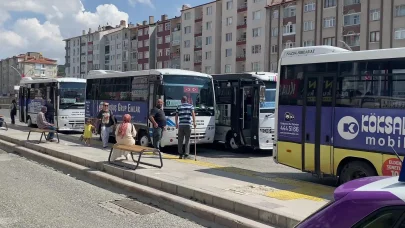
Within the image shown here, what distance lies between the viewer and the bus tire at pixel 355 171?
25.8ft

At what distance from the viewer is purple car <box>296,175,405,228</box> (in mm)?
2133

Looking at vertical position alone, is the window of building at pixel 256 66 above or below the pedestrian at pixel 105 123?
above

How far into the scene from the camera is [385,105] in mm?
7582

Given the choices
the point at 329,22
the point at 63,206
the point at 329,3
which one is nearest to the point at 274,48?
the point at 329,22

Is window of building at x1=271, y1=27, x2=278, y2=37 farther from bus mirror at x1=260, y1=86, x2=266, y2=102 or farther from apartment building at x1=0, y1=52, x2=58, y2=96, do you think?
apartment building at x1=0, y1=52, x2=58, y2=96

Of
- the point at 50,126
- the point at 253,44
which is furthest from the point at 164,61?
the point at 50,126

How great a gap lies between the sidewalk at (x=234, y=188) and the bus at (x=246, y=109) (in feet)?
13.4

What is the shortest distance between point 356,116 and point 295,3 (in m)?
54.2

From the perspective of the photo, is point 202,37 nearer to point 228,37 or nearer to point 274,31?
point 228,37

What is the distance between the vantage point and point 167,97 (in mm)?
14531

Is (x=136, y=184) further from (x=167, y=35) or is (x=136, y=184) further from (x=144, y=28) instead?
(x=144, y=28)

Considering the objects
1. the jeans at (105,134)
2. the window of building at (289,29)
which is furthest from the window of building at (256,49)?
the jeans at (105,134)

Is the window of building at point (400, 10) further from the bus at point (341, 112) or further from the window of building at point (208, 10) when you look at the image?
the bus at point (341, 112)

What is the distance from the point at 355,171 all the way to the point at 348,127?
865 millimetres
